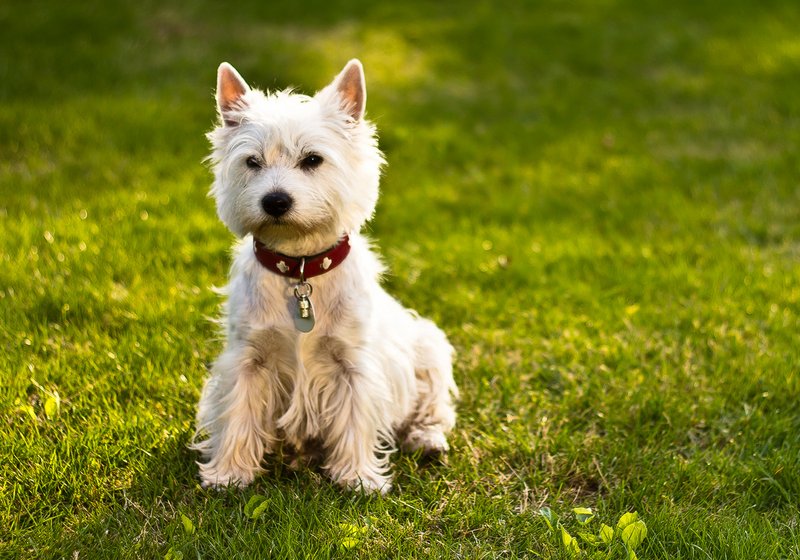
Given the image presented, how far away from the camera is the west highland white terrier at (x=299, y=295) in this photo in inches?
143

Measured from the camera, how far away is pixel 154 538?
11.1ft

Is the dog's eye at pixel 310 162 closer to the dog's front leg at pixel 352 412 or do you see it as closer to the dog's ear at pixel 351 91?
the dog's ear at pixel 351 91

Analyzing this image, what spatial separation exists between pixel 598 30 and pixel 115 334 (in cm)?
912

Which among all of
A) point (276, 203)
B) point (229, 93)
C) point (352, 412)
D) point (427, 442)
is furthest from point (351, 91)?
point (427, 442)

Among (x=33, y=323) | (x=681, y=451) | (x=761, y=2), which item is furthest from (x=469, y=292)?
(x=761, y=2)

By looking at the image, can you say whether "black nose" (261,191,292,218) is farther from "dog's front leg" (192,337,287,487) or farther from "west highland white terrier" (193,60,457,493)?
"dog's front leg" (192,337,287,487)

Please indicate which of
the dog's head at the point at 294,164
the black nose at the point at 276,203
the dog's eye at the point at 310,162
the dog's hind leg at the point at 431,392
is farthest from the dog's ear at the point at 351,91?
the dog's hind leg at the point at 431,392

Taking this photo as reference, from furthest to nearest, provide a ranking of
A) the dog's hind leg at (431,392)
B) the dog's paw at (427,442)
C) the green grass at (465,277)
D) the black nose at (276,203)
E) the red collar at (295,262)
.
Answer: the dog's hind leg at (431,392) < the dog's paw at (427,442) < the red collar at (295,262) < the green grass at (465,277) < the black nose at (276,203)

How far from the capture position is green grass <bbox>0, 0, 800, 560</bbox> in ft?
11.9

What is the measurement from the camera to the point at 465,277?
6039mm

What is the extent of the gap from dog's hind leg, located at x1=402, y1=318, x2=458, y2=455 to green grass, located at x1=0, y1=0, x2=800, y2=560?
124mm

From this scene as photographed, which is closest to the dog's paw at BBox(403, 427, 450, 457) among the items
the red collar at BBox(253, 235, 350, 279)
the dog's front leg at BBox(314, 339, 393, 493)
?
the dog's front leg at BBox(314, 339, 393, 493)

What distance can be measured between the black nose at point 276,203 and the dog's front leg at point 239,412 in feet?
1.93

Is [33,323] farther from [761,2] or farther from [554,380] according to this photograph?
[761,2]
